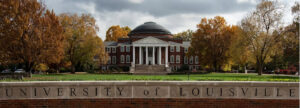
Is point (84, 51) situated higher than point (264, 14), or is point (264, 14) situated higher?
point (264, 14)

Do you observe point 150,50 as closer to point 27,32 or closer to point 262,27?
point 262,27

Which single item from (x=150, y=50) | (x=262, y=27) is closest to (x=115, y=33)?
(x=150, y=50)

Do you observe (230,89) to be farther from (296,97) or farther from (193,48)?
(193,48)

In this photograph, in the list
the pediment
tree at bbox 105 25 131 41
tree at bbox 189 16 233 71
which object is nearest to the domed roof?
the pediment

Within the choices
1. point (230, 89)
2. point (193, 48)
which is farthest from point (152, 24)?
point (230, 89)

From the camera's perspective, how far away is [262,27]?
1384 inches

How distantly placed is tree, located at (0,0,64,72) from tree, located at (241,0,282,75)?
24.4m

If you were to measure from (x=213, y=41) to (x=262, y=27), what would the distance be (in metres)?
11.5

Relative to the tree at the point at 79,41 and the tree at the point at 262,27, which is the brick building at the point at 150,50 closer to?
the tree at the point at 79,41

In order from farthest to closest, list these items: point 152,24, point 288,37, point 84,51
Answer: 1. point 152,24
2. point 84,51
3. point 288,37

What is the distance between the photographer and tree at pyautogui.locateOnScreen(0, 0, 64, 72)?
80.9 ft

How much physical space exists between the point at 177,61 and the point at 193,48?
16.4m
